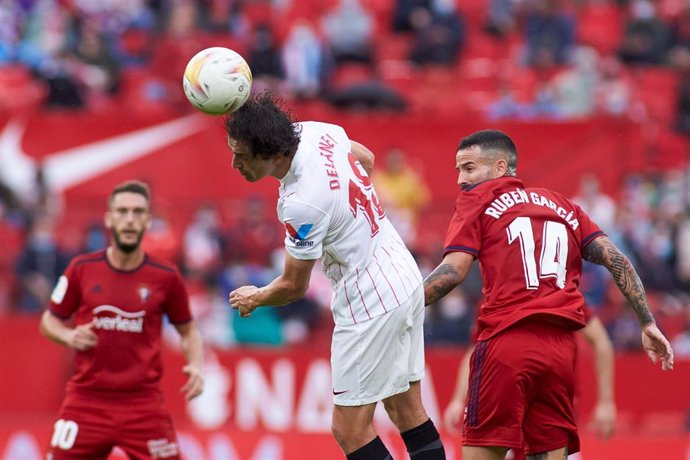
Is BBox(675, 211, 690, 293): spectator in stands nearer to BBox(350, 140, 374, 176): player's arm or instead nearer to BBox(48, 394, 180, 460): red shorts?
BBox(48, 394, 180, 460): red shorts

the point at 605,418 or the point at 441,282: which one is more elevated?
the point at 441,282

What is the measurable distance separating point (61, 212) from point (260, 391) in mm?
4532

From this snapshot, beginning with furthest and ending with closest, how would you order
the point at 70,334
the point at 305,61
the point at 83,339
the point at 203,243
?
the point at 305,61, the point at 203,243, the point at 70,334, the point at 83,339

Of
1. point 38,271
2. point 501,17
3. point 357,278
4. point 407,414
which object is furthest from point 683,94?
point 357,278

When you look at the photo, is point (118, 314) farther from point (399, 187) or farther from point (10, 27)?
point (10, 27)

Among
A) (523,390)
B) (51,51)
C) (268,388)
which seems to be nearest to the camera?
(523,390)

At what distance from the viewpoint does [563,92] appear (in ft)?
62.1

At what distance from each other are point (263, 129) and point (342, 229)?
0.70 meters

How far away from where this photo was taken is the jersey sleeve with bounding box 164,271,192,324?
28.3 ft

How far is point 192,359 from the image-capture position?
866cm

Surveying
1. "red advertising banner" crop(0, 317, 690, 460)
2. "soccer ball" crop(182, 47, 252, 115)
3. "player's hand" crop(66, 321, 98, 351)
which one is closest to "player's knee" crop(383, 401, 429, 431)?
"soccer ball" crop(182, 47, 252, 115)

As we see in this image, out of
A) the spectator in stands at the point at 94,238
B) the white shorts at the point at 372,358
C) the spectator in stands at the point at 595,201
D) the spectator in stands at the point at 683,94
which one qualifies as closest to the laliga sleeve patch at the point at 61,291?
the white shorts at the point at 372,358

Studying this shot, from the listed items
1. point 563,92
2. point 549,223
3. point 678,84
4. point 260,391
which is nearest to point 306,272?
point 549,223

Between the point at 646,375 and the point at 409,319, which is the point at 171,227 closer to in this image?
the point at 646,375
